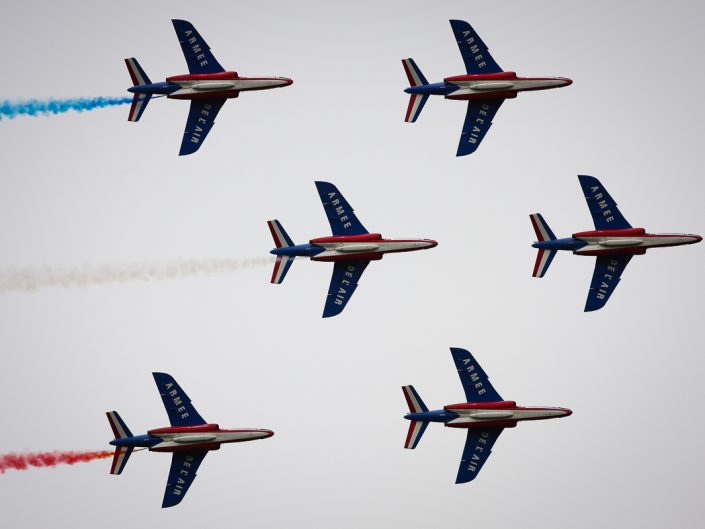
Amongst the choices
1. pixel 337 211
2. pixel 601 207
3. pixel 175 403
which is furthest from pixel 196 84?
pixel 601 207

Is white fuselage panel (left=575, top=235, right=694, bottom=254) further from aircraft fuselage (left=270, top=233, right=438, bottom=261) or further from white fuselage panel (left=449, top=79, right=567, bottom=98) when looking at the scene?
white fuselage panel (left=449, top=79, right=567, bottom=98)

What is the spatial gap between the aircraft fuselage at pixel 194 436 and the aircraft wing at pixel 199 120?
1802 cm

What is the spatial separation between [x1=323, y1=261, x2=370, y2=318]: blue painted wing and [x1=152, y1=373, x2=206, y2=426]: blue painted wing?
10743 millimetres

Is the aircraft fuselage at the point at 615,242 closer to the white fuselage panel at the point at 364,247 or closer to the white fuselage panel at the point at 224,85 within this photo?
the white fuselage panel at the point at 364,247

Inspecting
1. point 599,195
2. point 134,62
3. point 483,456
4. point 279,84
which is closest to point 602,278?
point 599,195

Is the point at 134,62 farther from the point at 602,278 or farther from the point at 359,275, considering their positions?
the point at 602,278

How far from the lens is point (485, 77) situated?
133250mm

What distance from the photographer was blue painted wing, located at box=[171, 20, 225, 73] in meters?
131

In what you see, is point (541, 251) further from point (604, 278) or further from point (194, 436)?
point (194, 436)

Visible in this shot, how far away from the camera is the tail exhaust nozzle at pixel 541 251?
130 metres

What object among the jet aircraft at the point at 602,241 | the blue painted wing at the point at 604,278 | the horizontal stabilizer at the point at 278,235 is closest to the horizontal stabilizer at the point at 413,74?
the jet aircraft at the point at 602,241

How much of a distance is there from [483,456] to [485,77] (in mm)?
24541

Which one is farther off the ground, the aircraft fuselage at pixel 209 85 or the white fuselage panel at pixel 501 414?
the aircraft fuselage at pixel 209 85

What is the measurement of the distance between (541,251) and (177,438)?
2596 cm
